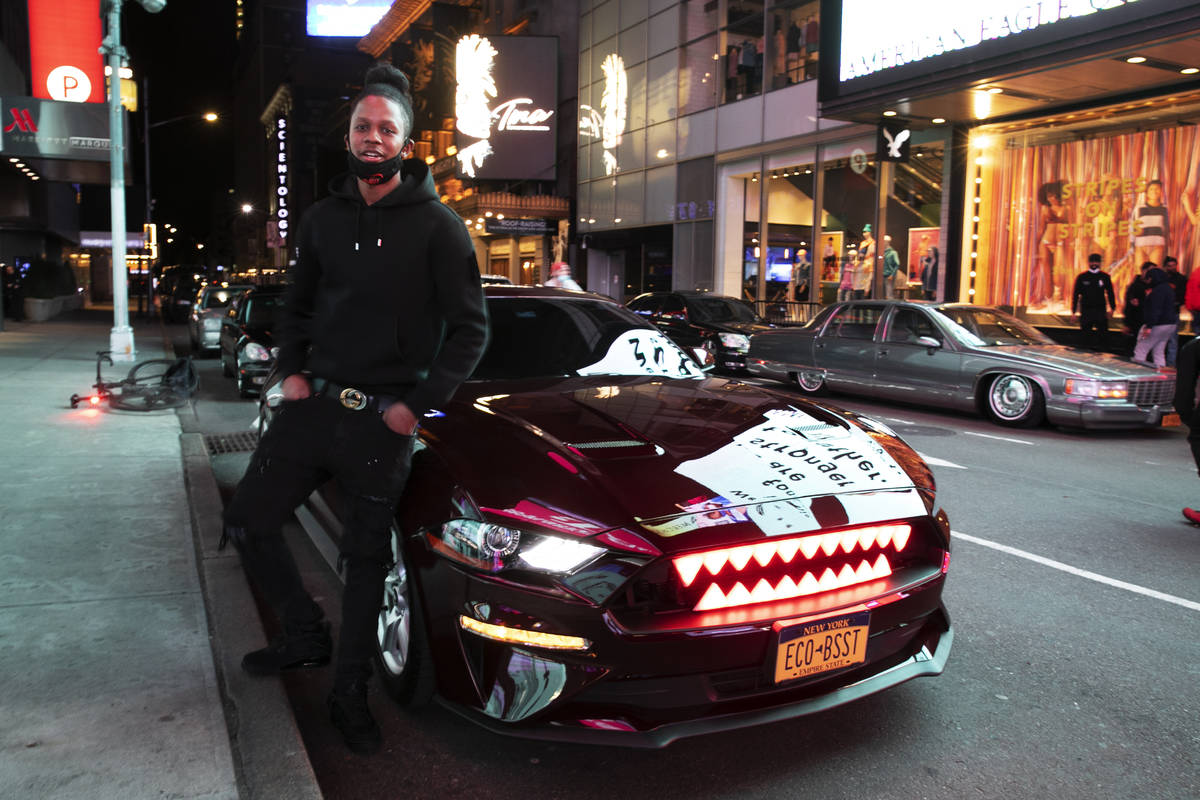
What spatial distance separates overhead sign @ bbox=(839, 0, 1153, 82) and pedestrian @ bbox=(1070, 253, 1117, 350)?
384 centimetres

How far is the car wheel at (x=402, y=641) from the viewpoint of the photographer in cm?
296


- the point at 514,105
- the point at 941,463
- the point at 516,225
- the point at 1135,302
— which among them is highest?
the point at 514,105

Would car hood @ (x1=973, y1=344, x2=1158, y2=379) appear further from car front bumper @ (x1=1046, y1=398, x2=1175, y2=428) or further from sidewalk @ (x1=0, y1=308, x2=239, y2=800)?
sidewalk @ (x1=0, y1=308, x2=239, y2=800)

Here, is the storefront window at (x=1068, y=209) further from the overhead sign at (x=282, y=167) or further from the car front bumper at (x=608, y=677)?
the overhead sign at (x=282, y=167)

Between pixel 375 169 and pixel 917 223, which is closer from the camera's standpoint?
pixel 375 169

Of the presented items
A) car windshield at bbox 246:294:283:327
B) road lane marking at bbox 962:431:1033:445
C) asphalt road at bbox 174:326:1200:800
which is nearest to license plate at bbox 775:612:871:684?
asphalt road at bbox 174:326:1200:800

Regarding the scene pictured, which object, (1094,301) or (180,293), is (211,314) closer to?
(180,293)

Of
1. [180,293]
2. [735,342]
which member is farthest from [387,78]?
[180,293]

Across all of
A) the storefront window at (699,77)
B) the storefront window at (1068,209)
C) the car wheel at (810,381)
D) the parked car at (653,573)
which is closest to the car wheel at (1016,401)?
the car wheel at (810,381)

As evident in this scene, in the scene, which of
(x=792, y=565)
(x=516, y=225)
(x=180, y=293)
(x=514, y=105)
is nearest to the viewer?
(x=792, y=565)

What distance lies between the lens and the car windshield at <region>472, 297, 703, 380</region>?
426cm

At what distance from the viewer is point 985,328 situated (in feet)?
38.2

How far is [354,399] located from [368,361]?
134 mm

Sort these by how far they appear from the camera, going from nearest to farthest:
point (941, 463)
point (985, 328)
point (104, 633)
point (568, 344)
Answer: point (104, 633), point (568, 344), point (941, 463), point (985, 328)
